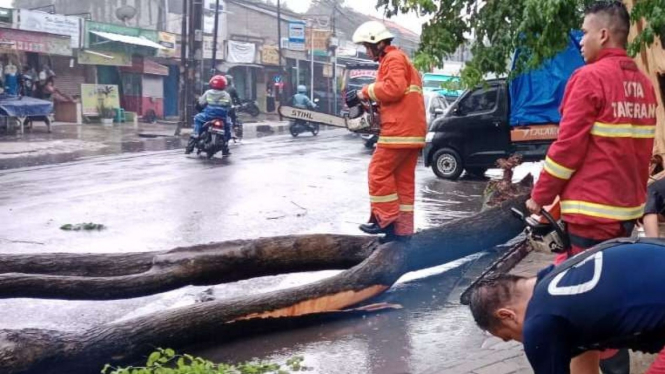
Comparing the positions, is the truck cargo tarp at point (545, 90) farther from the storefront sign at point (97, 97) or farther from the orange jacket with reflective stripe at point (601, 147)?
the storefront sign at point (97, 97)

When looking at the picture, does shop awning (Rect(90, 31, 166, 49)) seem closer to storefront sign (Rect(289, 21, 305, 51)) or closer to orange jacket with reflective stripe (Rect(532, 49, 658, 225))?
storefront sign (Rect(289, 21, 305, 51))

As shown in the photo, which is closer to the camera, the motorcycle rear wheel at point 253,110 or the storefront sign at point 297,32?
the motorcycle rear wheel at point 253,110

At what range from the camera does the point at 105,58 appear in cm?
3047

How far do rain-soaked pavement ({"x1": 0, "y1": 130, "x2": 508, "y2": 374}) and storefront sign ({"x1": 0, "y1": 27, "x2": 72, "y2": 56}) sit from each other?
876 centimetres

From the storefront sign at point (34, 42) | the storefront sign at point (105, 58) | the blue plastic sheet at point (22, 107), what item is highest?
the storefront sign at point (34, 42)

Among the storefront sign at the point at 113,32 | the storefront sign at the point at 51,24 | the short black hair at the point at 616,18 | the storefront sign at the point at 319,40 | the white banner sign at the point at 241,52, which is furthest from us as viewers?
the storefront sign at the point at 319,40

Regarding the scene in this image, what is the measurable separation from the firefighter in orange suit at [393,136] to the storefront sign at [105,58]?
24.8 metres

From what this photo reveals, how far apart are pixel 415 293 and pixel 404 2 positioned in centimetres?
241

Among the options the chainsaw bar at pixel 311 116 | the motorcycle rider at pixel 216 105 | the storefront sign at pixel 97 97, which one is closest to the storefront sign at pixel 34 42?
the storefront sign at pixel 97 97

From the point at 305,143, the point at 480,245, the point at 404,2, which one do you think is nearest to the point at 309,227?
the point at 480,245

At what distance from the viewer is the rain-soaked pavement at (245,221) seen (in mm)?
5270

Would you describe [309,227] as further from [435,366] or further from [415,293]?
[435,366]

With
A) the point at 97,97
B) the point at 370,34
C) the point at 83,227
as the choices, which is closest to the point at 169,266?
the point at 370,34

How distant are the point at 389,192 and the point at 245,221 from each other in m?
3.42
